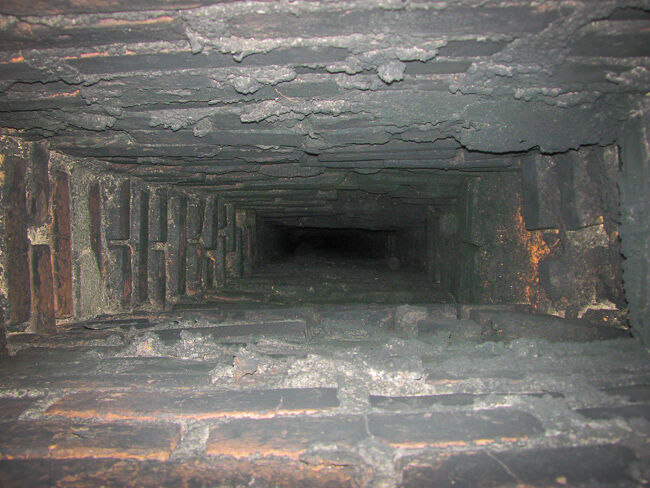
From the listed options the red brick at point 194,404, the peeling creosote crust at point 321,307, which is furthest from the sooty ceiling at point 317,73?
the red brick at point 194,404

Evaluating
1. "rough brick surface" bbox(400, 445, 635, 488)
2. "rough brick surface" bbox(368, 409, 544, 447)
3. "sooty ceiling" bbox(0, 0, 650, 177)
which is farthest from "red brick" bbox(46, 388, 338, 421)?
"sooty ceiling" bbox(0, 0, 650, 177)

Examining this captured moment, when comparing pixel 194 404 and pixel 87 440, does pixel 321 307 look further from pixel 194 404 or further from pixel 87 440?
pixel 87 440

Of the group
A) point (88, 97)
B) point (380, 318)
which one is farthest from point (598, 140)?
point (88, 97)

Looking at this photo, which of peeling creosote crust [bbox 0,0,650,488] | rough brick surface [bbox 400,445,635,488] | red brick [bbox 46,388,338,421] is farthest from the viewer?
red brick [bbox 46,388,338,421]

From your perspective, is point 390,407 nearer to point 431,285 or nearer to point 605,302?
point 605,302

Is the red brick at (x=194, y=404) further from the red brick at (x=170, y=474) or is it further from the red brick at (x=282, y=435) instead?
the red brick at (x=170, y=474)

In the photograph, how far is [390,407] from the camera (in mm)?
1591

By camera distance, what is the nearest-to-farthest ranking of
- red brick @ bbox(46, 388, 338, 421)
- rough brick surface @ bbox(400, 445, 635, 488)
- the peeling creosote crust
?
1. rough brick surface @ bbox(400, 445, 635, 488)
2. the peeling creosote crust
3. red brick @ bbox(46, 388, 338, 421)

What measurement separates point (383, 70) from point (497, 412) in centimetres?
138

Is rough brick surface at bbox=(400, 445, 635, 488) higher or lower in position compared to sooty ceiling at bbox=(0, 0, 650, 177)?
lower

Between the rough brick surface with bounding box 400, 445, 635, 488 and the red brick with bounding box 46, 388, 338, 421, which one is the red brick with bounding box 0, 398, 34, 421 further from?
the rough brick surface with bounding box 400, 445, 635, 488

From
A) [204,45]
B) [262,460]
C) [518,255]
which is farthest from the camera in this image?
[518,255]

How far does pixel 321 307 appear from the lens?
3.46 meters

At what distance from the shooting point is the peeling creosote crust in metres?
1.29
